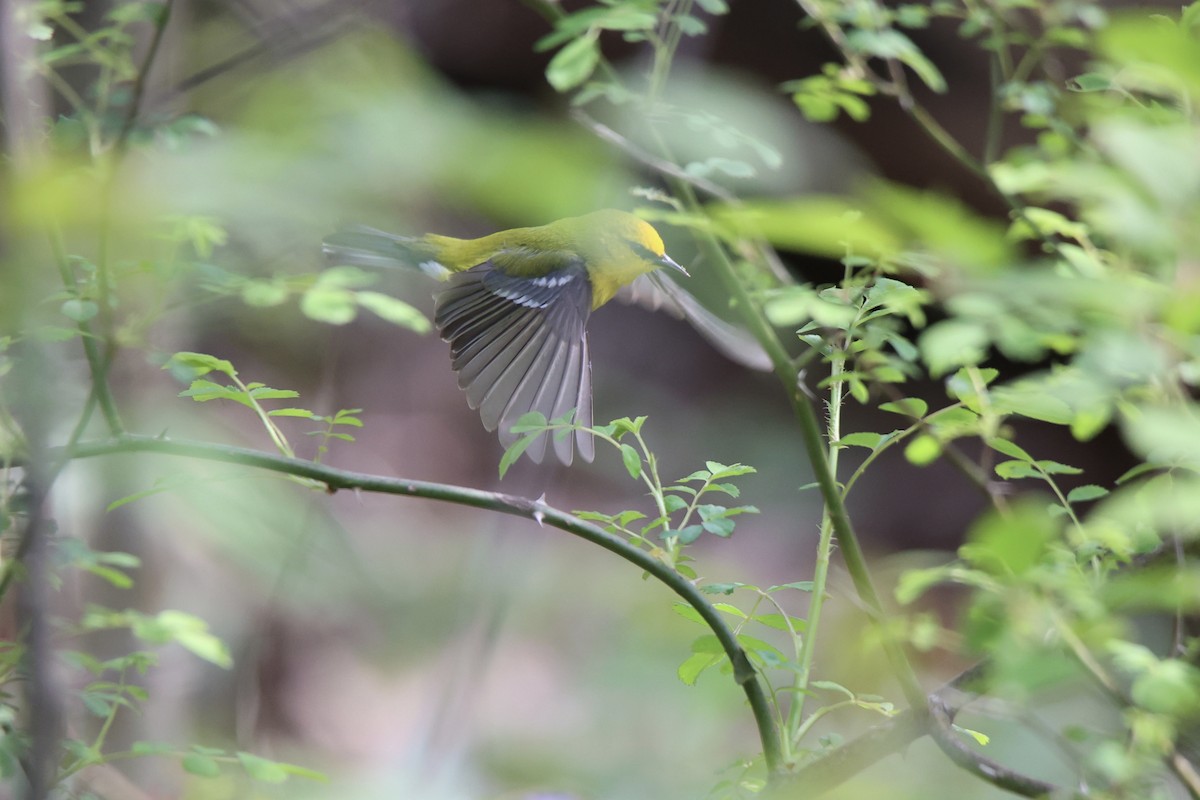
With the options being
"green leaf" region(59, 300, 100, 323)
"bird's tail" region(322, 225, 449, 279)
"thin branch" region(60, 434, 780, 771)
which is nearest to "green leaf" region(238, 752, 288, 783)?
"thin branch" region(60, 434, 780, 771)

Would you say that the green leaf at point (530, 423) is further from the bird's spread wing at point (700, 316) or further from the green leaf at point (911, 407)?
the bird's spread wing at point (700, 316)

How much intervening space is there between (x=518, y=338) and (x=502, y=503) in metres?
1.02

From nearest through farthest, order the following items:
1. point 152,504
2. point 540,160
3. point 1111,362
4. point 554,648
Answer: point 540,160, point 1111,362, point 152,504, point 554,648

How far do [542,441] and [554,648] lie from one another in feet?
10.2

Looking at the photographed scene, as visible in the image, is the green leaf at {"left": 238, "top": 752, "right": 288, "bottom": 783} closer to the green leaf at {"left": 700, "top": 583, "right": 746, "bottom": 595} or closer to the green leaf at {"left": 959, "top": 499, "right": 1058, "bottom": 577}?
the green leaf at {"left": 700, "top": 583, "right": 746, "bottom": 595}

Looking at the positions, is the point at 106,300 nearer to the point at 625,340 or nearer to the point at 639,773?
the point at 639,773

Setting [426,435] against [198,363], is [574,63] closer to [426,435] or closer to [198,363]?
[198,363]

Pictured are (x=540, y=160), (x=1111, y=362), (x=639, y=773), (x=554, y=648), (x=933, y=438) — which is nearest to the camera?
(x=540, y=160)

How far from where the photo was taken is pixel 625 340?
17.5 ft

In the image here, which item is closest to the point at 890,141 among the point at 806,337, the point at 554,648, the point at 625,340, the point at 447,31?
the point at 625,340

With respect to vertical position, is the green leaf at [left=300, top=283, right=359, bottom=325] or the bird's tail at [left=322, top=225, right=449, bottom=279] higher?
the green leaf at [left=300, top=283, right=359, bottom=325]

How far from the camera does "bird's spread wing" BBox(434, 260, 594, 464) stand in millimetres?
1697

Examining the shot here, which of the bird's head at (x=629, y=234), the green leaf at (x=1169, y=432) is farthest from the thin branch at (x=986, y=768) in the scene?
the bird's head at (x=629, y=234)

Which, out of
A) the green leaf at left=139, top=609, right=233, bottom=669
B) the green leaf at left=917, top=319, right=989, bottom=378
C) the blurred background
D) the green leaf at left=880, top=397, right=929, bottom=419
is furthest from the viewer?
the green leaf at left=139, top=609, right=233, bottom=669
